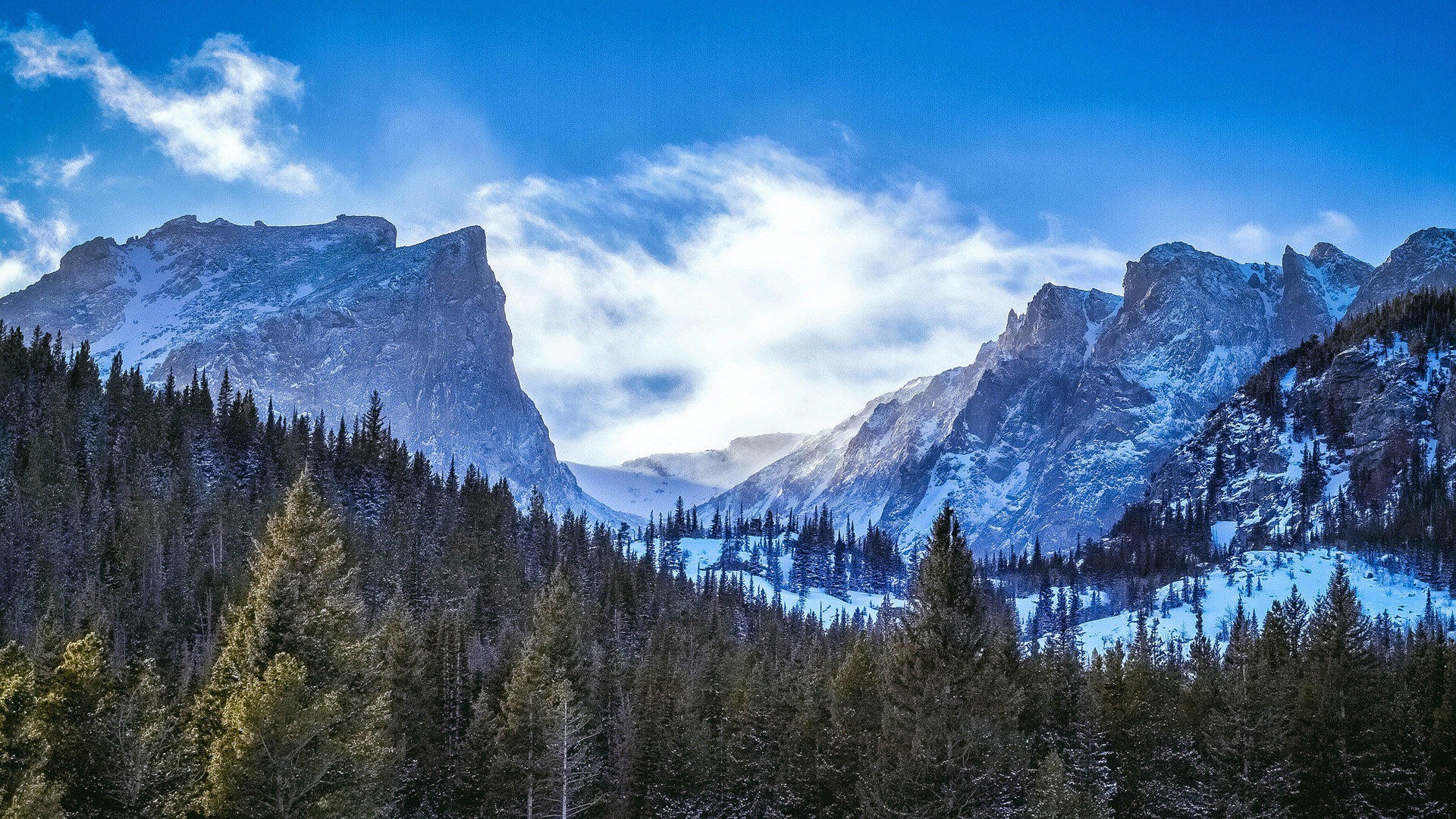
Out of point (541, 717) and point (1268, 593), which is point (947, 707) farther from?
point (1268, 593)

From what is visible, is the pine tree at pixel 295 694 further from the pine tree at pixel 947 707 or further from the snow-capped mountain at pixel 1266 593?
the snow-capped mountain at pixel 1266 593

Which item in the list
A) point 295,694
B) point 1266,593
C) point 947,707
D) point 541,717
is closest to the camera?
point 295,694

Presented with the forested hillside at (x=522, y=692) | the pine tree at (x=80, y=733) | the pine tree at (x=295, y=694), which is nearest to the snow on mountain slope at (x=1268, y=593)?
the forested hillside at (x=522, y=692)

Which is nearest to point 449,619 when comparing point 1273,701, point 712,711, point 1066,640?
point 712,711

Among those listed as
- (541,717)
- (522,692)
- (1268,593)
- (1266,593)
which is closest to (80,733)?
(522,692)

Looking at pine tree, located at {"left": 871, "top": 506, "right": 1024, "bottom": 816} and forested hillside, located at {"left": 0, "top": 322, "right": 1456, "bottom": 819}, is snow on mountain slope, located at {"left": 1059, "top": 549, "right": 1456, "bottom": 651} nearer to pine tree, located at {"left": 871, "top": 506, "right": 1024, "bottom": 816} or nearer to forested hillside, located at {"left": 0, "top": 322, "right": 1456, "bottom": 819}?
forested hillside, located at {"left": 0, "top": 322, "right": 1456, "bottom": 819}

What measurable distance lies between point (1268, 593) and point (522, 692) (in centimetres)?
15584

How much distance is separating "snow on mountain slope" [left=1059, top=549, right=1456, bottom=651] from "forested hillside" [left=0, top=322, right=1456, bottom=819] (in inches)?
2588

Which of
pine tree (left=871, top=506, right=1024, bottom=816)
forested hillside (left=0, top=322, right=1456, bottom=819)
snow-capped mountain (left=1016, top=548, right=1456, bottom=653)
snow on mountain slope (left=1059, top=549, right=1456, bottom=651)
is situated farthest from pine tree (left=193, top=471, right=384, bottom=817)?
snow on mountain slope (left=1059, top=549, right=1456, bottom=651)

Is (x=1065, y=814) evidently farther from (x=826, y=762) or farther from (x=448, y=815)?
(x=448, y=815)

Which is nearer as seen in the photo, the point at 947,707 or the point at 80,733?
the point at 80,733

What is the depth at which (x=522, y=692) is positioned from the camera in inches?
1628

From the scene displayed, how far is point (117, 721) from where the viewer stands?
975 inches

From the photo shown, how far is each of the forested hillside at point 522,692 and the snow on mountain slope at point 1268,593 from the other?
65727 millimetres
